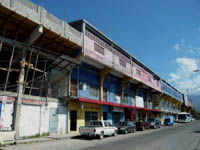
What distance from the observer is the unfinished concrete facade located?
15.4m

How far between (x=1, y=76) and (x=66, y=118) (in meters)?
8.78

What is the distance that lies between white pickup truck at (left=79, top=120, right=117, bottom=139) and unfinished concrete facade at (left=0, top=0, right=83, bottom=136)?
14.5 feet

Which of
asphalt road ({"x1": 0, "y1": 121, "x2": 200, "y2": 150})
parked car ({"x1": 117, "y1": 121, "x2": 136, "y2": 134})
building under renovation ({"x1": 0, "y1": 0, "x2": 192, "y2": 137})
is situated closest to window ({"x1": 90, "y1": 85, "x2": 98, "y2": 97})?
building under renovation ({"x1": 0, "y1": 0, "x2": 192, "y2": 137})

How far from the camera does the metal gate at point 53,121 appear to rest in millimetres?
19078

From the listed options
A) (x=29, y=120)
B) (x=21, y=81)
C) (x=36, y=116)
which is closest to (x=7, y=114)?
(x=29, y=120)

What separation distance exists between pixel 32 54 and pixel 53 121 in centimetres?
760

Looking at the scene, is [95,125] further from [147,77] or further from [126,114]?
[147,77]

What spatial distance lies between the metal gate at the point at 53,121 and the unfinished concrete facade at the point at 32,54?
1.27 ft

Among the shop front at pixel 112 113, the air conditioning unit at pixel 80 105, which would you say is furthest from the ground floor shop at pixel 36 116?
the shop front at pixel 112 113

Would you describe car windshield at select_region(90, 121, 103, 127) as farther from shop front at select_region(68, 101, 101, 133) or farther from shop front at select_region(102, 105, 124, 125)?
shop front at select_region(102, 105, 124, 125)

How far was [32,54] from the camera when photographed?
18734 mm

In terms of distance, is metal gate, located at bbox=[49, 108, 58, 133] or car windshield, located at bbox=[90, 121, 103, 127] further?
metal gate, located at bbox=[49, 108, 58, 133]

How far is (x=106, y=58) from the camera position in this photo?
2677 centimetres

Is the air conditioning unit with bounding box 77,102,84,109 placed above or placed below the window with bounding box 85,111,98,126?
above
